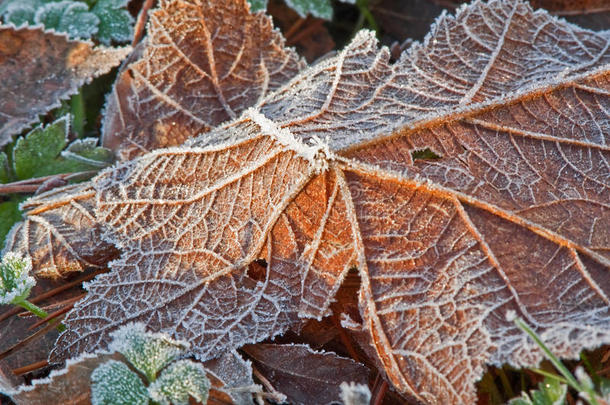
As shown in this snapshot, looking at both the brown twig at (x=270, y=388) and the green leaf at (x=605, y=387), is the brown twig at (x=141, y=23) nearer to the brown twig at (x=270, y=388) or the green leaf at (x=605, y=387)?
the brown twig at (x=270, y=388)

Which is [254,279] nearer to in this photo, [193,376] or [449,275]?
[193,376]

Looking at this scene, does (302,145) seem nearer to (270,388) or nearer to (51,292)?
(270,388)

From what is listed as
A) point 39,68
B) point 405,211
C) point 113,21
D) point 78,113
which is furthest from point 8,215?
point 405,211

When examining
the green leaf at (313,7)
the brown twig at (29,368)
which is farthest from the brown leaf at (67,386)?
the green leaf at (313,7)

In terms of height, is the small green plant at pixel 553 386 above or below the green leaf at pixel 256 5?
below

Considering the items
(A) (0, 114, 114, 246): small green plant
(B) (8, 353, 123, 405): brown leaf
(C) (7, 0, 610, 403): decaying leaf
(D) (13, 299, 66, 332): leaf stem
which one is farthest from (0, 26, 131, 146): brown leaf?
(B) (8, 353, 123, 405): brown leaf

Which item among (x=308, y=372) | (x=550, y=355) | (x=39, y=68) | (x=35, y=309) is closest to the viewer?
(x=550, y=355)

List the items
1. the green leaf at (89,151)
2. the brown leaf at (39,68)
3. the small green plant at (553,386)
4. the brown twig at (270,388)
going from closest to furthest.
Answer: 1. the small green plant at (553,386)
2. the brown twig at (270,388)
3. the green leaf at (89,151)
4. the brown leaf at (39,68)
